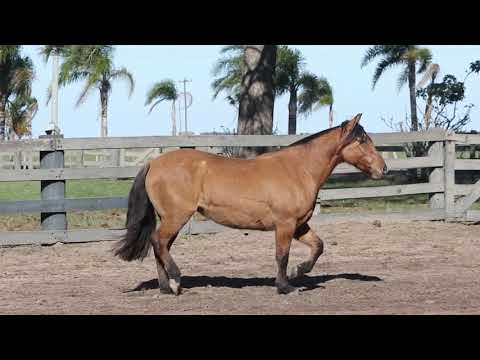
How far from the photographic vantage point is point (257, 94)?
15977mm

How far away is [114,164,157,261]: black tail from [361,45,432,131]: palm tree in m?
33.0

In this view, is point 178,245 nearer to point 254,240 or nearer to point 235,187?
point 254,240

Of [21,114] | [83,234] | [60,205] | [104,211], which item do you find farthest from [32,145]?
[21,114]

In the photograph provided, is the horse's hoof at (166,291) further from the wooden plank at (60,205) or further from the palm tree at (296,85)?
the palm tree at (296,85)

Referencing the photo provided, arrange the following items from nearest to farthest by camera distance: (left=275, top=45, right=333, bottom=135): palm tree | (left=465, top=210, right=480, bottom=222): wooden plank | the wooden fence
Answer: the wooden fence → (left=465, top=210, right=480, bottom=222): wooden plank → (left=275, top=45, right=333, bottom=135): palm tree

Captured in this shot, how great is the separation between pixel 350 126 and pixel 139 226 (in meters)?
2.21

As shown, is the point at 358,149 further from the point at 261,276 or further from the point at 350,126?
the point at 261,276

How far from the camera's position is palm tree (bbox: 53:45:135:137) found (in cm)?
4216

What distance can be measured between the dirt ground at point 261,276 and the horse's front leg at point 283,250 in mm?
97

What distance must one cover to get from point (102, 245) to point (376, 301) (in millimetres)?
5090

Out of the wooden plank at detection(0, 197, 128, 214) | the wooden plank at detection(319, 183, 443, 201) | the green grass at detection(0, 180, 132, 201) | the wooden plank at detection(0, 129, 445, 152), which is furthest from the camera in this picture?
the green grass at detection(0, 180, 132, 201)

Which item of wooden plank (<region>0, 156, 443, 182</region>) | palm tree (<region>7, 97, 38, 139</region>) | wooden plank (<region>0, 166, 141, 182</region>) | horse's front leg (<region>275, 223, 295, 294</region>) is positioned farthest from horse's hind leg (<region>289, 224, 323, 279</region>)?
palm tree (<region>7, 97, 38, 139</region>)

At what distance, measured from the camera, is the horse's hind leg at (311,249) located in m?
7.09

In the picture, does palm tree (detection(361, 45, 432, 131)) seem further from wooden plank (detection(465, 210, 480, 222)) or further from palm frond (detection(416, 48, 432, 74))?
wooden plank (detection(465, 210, 480, 222))
